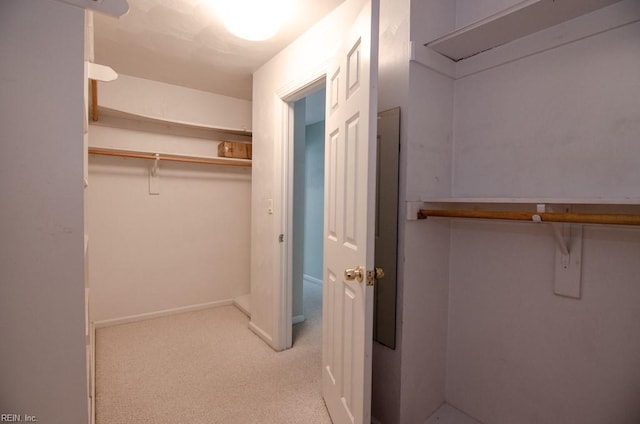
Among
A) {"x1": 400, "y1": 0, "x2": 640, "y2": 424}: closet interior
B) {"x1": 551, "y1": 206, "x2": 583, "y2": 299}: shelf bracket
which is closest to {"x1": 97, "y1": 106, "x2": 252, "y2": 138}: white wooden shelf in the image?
{"x1": 400, "y1": 0, "x2": 640, "y2": 424}: closet interior

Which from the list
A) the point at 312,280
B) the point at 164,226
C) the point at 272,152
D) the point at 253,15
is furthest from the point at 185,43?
the point at 312,280

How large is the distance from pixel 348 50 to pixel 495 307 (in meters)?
1.52

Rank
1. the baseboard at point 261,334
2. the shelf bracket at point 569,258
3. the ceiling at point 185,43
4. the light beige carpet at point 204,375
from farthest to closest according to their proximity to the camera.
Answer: the baseboard at point 261,334
the ceiling at point 185,43
the light beige carpet at point 204,375
the shelf bracket at point 569,258

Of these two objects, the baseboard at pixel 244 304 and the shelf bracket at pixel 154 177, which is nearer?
the shelf bracket at pixel 154 177

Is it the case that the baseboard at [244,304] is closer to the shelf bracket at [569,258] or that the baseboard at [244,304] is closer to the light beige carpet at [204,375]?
the light beige carpet at [204,375]

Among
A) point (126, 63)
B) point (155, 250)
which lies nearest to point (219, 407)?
point (155, 250)

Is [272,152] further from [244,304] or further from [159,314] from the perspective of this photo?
[159,314]

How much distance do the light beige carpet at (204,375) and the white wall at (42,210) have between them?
3.28 feet

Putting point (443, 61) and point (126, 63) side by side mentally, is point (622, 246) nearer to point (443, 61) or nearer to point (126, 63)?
point (443, 61)

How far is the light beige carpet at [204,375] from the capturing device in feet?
5.79

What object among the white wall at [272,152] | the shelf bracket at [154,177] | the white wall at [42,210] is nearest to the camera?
the white wall at [42,210]

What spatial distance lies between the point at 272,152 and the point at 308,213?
7.55 ft

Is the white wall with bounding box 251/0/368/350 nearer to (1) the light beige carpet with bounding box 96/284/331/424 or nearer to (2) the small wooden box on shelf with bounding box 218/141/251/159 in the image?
(1) the light beige carpet with bounding box 96/284/331/424

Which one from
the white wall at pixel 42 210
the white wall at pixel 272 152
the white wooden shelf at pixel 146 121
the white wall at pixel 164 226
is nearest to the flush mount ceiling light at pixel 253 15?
the white wall at pixel 272 152
